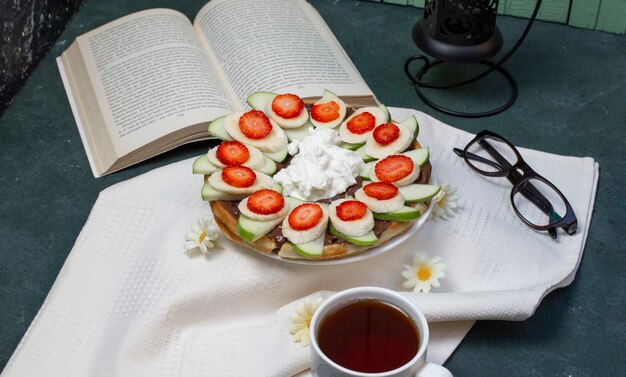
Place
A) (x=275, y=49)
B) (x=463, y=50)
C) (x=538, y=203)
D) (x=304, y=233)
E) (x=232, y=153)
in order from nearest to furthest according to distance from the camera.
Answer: (x=304, y=233)
(x=232, y=153)
(x=538, y=203)
(x=463, y=50)
(x=275, y=49)

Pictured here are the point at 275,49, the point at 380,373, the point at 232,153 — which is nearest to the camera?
the point at 380,373

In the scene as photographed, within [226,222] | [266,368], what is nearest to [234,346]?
[266,368]

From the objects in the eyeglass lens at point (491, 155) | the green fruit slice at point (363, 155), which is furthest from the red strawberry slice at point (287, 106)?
the eyeglass lens at point (491, 155)

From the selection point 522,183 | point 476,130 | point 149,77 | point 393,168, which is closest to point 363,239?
point 393,168

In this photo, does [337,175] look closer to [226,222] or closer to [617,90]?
[226,222]

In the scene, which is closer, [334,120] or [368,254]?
[368,254]

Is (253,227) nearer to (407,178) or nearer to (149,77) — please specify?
(407,178)

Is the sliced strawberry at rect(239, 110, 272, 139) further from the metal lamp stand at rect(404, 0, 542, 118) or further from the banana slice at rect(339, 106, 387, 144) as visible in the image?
the metal lamp stand at rect(404, 0, 542, 118)

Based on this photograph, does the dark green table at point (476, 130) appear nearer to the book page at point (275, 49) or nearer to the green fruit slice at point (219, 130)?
the book page at point (275, 49)
